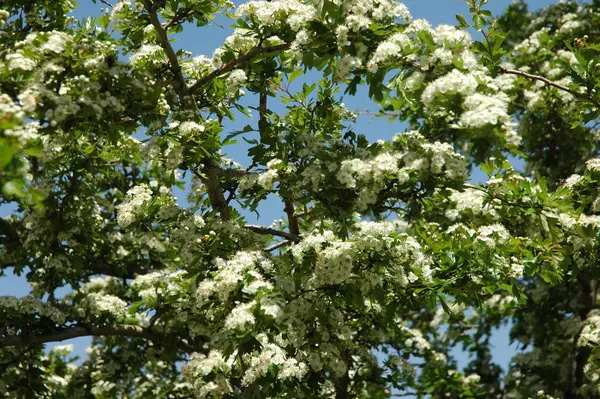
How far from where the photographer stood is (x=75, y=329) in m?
7.61

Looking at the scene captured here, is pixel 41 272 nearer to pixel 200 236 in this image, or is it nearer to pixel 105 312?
pixel 105 312

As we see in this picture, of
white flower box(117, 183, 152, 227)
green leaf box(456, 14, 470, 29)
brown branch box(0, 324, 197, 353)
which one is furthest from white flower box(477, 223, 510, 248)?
brown branch box(0, 324, 197, 353)

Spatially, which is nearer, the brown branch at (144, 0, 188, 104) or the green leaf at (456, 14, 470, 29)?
the green leaf at (456, 14, 470, 29)

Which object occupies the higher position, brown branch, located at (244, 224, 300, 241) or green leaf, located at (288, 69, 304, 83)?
green leaf, located at (288, 69, 304, 83)

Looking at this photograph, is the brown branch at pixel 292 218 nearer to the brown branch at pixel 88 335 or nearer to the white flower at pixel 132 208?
the white flower at pixel 132 208

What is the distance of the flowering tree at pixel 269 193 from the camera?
17.1 ft

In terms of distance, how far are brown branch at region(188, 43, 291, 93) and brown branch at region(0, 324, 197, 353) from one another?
2.74 m

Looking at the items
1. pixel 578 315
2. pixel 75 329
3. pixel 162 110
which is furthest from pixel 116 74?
pixel 578 315

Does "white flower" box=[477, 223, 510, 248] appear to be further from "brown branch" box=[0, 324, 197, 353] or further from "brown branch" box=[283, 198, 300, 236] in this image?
"brown branch" box=[0, 324, 197, 353]

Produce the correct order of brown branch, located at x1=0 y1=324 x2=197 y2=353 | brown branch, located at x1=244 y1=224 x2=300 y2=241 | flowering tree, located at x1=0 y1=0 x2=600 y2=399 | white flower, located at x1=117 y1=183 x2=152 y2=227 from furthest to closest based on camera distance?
brown branch, located at x1=0 y1=324 x2=197 y2=353
brown branch, located at x1=244 y1=224 x2=300 y2=241
white flower, located at x1=117 y1=183 x2=152 y2=227
flowering tree, located at x1=0 y1=0 x2=600 y2=399

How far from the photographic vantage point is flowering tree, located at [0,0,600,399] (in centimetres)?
521

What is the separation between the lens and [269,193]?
6516 mm

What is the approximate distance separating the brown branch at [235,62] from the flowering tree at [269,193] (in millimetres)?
22

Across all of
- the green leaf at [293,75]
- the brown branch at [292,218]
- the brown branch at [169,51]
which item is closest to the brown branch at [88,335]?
the brown branch at [292,218]
